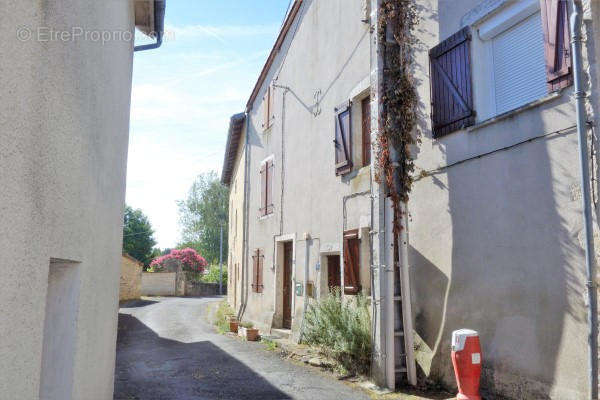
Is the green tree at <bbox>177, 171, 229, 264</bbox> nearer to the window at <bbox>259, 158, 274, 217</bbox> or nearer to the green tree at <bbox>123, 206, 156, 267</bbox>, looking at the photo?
the green tree at <bbox>123, 206, 156, 267</bbox>

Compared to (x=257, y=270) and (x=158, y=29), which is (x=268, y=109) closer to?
(x=257, y=270)

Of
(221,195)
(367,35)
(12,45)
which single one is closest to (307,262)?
(367,35)

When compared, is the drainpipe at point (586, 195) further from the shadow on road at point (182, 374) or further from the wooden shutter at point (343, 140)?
the wooden shutter at point (343, 140)

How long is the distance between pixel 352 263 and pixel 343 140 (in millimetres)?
2264

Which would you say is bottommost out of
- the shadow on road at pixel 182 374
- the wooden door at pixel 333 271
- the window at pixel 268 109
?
the shadow on road at pixel 182 374

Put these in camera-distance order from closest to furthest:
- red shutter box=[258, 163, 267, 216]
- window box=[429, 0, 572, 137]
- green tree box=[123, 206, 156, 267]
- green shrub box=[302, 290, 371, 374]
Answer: window box=[429, 0, 572, 137] < green shrub box=[302, 290, 371, 374] < red shutter box=[258, 163, 267, 216] < green tree box=[123, 206, 156, 267]

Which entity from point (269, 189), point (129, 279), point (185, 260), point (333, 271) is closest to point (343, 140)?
point (333, 271)

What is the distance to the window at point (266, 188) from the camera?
13812 millimetres

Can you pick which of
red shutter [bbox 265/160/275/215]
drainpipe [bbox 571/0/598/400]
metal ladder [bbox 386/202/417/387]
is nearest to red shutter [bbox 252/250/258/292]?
red shutter [bbox 265/160/275/215]

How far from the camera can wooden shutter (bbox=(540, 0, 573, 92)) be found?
5.04m

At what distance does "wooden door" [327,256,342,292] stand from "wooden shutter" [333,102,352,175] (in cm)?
168

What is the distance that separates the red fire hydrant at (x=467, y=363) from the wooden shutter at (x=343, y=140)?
477cm

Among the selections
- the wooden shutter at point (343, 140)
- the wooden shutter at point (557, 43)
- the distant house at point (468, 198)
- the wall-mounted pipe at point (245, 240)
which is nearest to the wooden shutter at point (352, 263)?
the distant house at point (468, 198)

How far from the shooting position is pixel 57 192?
98.6 inches
